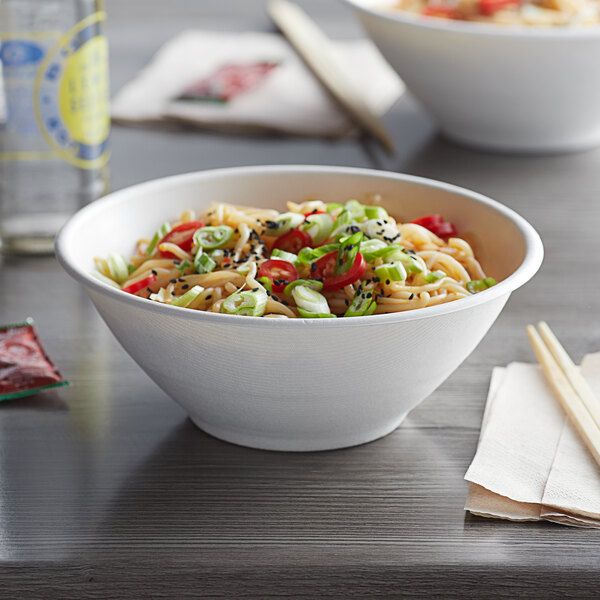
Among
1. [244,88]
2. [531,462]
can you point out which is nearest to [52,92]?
[244,88]

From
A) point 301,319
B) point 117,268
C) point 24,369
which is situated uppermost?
point 301,319

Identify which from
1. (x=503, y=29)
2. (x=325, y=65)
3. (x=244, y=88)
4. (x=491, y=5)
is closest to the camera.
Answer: (x=503, y=29)

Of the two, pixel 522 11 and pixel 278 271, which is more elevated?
pixel 522 11

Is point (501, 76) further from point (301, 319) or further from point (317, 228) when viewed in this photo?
point (301, 319)

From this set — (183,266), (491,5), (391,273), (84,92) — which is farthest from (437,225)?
(491,5)

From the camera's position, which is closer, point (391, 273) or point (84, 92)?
point (391, 273)

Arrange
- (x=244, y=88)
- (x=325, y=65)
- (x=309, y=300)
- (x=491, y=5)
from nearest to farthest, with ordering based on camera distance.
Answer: (x=309, y=300)
(x=491, y=5)
(x=244, y=88)
(x=325, y=65)

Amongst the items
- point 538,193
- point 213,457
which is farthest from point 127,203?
point 538,193
